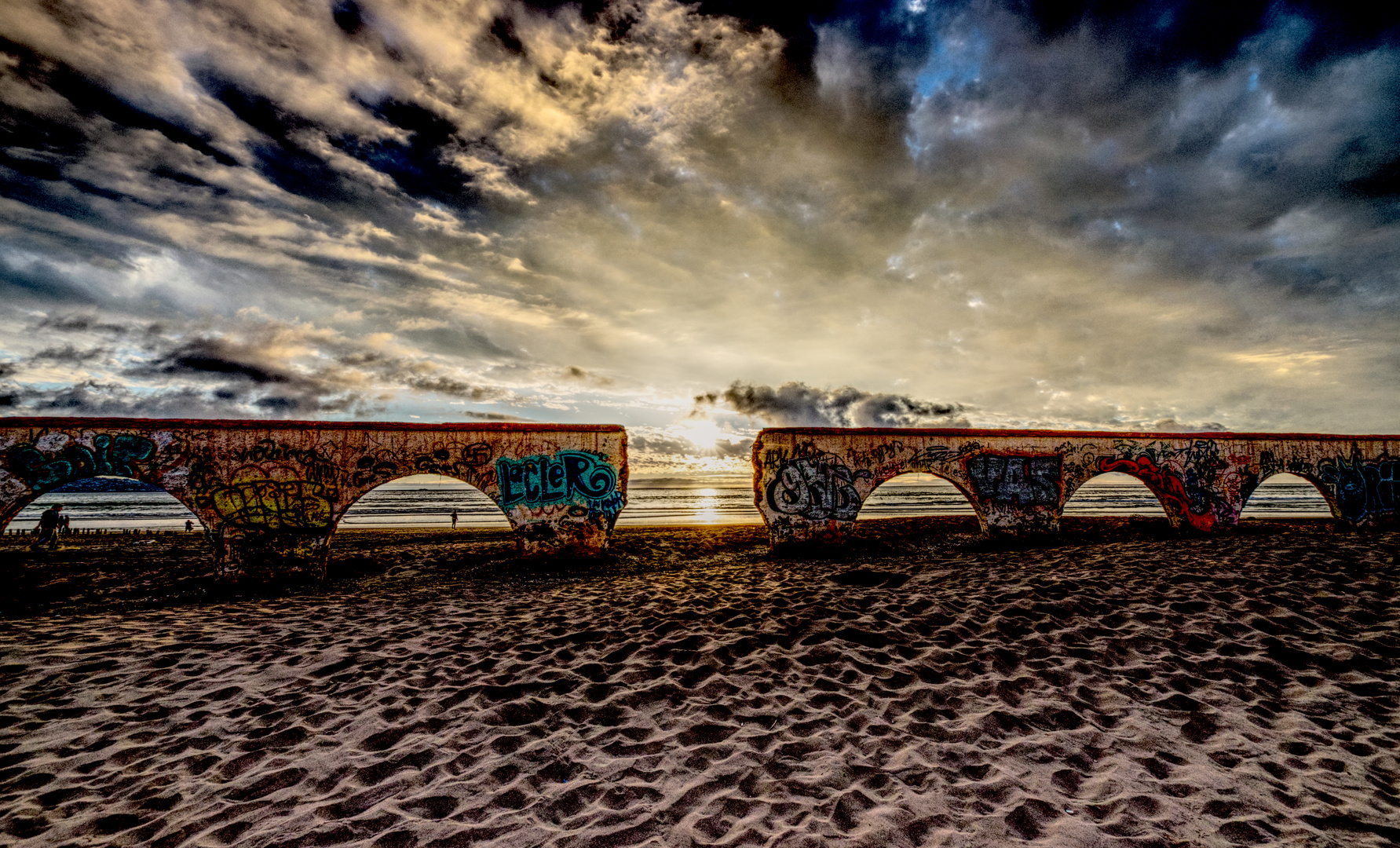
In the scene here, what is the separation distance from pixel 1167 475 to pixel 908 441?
7.59m

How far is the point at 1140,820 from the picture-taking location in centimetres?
355

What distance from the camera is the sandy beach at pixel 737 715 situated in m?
3.62

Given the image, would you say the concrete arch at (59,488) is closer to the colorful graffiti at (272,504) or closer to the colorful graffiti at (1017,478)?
the colorful graffiti at (272,504)

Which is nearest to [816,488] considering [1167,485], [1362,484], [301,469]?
[1167,485]

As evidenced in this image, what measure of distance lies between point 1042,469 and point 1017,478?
0.73 m

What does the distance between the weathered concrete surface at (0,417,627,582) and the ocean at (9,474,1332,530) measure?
10.4 metres

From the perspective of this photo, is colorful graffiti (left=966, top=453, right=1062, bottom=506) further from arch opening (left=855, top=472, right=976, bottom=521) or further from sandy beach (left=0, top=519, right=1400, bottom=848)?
arch opening (left=855, top=472, right=976, bottom=521)

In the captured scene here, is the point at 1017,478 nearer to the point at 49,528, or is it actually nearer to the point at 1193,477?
the point at 1193,477

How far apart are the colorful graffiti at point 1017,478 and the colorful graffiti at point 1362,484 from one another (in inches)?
345

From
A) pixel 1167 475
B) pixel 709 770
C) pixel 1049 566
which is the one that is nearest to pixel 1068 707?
pixel 709 770

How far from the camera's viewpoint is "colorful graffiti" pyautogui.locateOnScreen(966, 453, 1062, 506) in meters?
13.0

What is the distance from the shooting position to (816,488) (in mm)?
12508

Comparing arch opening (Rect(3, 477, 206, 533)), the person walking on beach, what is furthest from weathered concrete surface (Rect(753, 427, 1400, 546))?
the person walking on beach

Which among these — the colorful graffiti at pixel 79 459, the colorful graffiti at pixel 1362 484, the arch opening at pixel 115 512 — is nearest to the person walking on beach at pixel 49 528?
the arch opening at pixel 115 512
